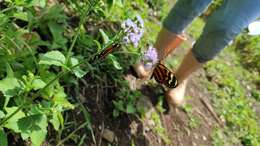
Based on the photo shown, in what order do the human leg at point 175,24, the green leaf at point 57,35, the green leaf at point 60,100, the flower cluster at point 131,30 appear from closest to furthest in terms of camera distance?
1. the flower cluster at point 131,30
2. the green leaf at point 60,100
3. the green leaf at point 57,35
4. the human leg at point 175,24

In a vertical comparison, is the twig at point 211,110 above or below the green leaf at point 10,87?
below

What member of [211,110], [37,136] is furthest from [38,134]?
[211,110]

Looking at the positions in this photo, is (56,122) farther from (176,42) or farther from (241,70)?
→ (241,70)

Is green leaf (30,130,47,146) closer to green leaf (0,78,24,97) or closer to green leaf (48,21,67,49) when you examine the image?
green leaf (0,78,24,97)

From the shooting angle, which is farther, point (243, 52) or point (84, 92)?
point (243, 52)

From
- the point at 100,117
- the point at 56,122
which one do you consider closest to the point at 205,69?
the point at 100,117

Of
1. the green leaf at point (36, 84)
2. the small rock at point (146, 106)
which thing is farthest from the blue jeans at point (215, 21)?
the green leaf at point (36, 84)

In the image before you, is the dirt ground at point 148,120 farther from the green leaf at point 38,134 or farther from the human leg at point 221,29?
the green leaf at point 38,134
